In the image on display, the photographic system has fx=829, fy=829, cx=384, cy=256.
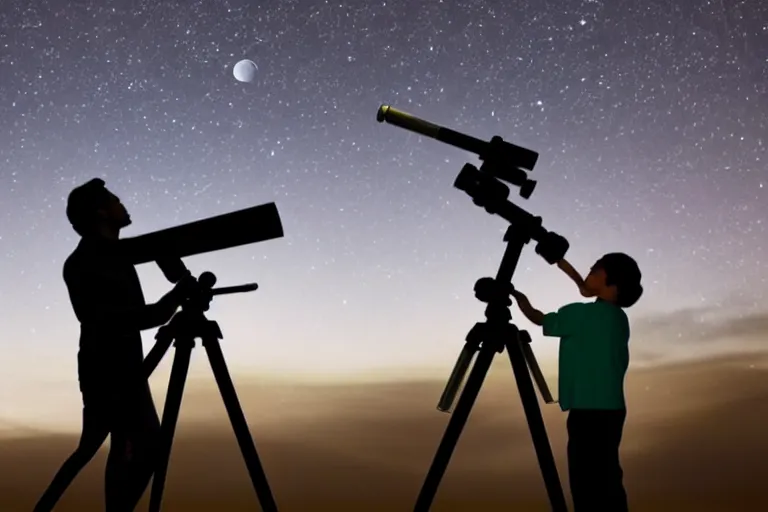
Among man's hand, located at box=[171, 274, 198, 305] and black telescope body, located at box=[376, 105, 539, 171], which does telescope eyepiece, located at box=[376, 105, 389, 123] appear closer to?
black telescope body, located at box=[376, 105, 539, 171]

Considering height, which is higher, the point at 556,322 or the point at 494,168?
the point at 494,168

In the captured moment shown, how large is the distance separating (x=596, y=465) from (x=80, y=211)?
315 centimetres

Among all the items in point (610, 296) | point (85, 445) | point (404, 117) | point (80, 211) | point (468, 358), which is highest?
point (404, 117)

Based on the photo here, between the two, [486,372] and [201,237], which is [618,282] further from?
[201,237]

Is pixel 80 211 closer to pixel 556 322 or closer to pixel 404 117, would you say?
pixel 404 117

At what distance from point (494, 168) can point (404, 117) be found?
59 cm

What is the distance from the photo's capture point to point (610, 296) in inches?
178

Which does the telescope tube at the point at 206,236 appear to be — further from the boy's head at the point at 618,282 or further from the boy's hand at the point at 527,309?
the boy's head at the point at 618,282

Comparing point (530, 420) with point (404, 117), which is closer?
point (530, 420)

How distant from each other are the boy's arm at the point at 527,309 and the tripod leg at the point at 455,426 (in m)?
0.30

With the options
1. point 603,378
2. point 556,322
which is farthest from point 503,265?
point 603,378

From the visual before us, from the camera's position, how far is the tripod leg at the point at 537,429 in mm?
4340

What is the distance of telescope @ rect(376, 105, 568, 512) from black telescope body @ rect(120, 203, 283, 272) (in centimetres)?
107

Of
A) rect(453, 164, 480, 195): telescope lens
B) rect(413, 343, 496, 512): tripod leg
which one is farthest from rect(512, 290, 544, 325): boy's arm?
rect(453, 164, 480, 195): telescope lens
